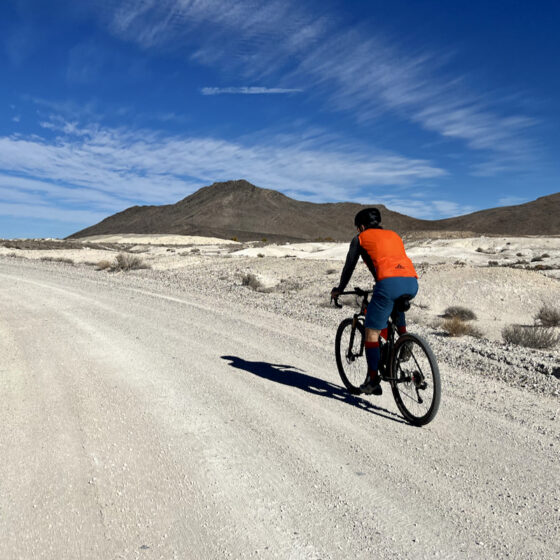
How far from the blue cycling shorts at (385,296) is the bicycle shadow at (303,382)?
104cm

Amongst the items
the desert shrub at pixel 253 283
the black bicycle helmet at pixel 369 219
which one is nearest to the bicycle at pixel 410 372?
the black bicycle helmet at pixel 369 219

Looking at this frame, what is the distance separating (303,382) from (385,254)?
237 centimetres

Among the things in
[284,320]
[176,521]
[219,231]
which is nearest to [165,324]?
[284,320]

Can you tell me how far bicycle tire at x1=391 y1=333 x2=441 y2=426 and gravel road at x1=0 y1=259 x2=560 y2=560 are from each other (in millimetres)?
170

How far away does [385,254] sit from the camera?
4.93 meters

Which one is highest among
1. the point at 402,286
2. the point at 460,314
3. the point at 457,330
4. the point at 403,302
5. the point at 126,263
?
the point at 126,263

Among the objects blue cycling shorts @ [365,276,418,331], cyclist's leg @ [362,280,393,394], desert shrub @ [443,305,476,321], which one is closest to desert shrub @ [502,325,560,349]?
desert shrub @ [443,305,476,321]

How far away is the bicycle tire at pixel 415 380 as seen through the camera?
15.4ft

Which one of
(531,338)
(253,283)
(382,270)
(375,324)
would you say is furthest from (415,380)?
(253,283)

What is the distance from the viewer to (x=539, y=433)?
4.90 meters

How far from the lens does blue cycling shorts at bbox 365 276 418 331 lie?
4898mm

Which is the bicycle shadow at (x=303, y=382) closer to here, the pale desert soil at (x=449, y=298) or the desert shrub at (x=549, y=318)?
the pale desert soil at (x=449, y=298)

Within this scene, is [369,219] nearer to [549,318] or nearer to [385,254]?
[385,254]

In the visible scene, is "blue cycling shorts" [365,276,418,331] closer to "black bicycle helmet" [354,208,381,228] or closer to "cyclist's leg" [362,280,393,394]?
"cyclist's leg" [362,280,393,394]
